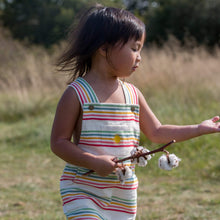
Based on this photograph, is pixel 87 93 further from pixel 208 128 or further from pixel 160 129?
pixel 208 128

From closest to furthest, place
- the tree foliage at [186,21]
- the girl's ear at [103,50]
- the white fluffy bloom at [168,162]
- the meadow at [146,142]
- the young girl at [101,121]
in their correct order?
the white fluffy bloom at [168,162]
the young girl at [101,121]
the girl's ear at [103,50]
the meadow at [146,142]
the tree foliage at [186,21]

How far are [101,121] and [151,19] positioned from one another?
22383 millimetres

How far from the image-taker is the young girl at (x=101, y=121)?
1.90 metres

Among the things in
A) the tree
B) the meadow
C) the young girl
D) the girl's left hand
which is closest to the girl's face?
the young girl

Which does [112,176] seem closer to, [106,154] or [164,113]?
[106,154]

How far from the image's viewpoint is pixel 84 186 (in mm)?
1931

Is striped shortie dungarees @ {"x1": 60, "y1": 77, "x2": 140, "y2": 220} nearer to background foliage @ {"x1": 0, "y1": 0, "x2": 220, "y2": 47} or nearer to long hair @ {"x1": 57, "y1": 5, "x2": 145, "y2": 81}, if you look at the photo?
long hair @ {"x1": 57, "y1": 5, "x2": 145, "y2": 81}

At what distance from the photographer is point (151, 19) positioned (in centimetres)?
2362

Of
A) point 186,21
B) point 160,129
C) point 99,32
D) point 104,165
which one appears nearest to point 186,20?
point 186,21

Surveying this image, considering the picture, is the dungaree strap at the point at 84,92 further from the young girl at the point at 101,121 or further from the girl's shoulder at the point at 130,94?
the girl's shoulder at the point at 130,94

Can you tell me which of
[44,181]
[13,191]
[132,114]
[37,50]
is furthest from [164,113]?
[37,50]

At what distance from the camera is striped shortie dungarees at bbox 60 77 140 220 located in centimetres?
192

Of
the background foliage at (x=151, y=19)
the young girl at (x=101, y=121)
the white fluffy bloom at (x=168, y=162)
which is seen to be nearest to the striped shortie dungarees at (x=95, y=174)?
the young girl at (x=101, y=121)

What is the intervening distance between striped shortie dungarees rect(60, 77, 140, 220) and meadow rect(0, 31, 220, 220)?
1375 mm
